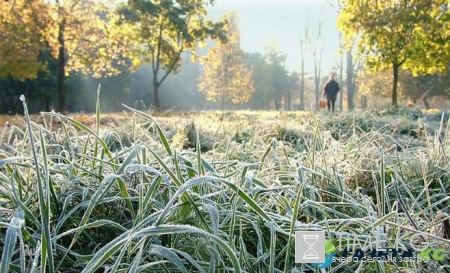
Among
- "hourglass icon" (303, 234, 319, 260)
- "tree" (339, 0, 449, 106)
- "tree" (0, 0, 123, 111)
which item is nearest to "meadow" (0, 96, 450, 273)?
"hourglass icon" (303, 234, 319, 260)

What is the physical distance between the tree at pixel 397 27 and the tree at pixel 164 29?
801cm

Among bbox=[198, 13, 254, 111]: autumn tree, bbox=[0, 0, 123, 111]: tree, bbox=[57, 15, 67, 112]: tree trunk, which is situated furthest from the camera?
bbox=[198, 13, 254, 111]: autumn tree

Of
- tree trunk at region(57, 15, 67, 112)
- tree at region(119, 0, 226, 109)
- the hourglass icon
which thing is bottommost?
the hourglass icon

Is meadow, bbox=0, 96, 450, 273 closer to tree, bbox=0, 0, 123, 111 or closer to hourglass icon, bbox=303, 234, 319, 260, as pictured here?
hourglass icon, bbox=303, 234, 319, 260

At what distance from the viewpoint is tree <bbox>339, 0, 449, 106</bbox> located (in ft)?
41.3

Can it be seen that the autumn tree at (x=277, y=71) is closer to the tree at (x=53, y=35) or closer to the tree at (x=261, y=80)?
the tree at (x=261, y=80)

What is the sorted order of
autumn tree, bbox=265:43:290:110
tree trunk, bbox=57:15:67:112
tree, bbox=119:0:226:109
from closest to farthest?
tree trunk, bbox=57:15:67:112, tree, bbox=119:0:226:109, autumn tree, bbox=265:43:290:110

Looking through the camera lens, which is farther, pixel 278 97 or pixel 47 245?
pixel 278 97

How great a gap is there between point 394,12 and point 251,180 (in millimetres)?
13787

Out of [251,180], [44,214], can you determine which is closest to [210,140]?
[251,180]

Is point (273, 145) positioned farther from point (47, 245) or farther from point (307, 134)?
point (307, 134)

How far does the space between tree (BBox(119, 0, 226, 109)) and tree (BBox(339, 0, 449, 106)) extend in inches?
315

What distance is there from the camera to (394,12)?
12.6 meters

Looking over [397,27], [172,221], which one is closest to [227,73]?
[397,27]
